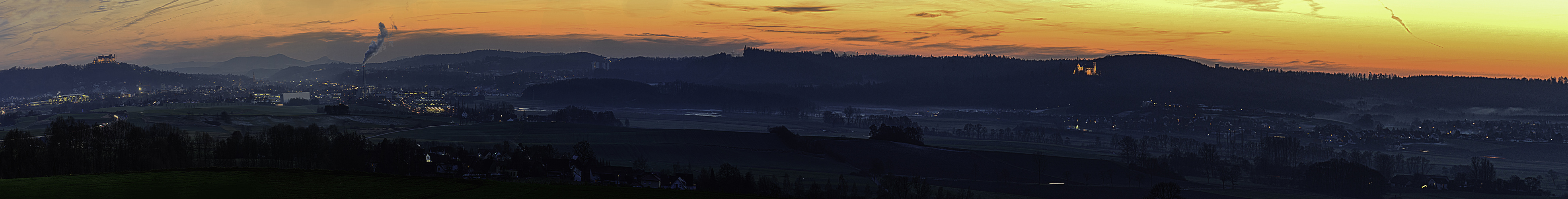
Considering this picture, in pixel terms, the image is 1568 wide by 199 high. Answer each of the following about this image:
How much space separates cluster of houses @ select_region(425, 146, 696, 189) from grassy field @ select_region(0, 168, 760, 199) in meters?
14.2

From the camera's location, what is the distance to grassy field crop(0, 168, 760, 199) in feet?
115

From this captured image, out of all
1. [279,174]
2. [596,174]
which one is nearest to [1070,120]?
[596,174]

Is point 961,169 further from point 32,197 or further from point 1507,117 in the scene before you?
point 1507,117

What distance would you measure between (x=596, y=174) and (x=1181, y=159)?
62843mm

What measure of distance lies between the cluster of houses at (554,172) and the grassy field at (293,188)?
14225 millimetres

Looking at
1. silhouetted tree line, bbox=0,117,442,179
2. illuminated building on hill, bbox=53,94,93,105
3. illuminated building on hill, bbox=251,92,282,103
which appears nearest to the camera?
silhouetted tree line, bbox=0,117,442,179

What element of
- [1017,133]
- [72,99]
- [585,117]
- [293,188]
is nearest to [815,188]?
[293,188]

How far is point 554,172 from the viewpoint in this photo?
6022cm

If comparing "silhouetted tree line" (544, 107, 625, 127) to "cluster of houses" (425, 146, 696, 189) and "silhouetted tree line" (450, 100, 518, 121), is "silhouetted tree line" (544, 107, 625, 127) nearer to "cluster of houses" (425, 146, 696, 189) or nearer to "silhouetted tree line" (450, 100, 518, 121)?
"silhouetted tree line" (450, 100, 518, 121)

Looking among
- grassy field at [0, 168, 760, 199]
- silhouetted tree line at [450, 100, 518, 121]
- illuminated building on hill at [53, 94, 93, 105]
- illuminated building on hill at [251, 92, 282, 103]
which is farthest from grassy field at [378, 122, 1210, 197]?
illuminated building on hill at [53, 94, 93, 105]

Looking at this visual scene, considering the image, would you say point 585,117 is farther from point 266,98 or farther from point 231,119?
point 266,98

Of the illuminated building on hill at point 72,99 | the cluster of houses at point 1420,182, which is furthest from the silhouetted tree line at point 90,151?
the illuminated building on hill at point 72,99

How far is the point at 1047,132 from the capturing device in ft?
530

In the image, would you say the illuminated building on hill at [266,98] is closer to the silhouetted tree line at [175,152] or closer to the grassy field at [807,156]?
the grassy field at [807,156]
